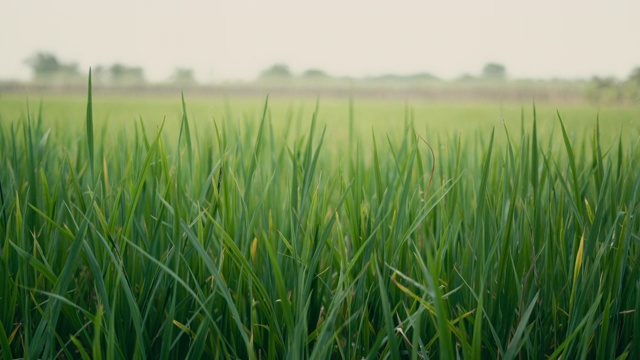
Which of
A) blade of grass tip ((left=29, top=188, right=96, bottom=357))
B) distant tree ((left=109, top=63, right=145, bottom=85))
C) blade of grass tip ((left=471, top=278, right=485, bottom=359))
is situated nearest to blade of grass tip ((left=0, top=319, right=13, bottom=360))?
blade of grass tip ((left=29, top=188, right=96, bottom=357))

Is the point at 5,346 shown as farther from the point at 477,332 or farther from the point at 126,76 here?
the point at 126,76

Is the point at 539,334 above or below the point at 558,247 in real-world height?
below

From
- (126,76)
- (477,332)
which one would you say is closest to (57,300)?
(477,332)

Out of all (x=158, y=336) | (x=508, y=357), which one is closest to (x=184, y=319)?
(x=158, y=336)

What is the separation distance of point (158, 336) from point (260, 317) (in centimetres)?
17

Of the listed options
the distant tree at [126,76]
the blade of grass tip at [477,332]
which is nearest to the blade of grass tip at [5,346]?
the blade of grass tip at [477,332]

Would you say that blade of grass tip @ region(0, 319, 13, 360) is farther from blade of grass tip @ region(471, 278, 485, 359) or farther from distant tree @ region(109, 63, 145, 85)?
distant tree @ region(109, 63, 145, 85)

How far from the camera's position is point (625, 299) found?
0.91 m

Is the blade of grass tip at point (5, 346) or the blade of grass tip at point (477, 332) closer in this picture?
the blade of grass tip at point (477, 332)

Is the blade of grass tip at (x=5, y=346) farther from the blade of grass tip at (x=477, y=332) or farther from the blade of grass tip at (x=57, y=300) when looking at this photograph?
the blade of grass tip at (x=477, y=332)

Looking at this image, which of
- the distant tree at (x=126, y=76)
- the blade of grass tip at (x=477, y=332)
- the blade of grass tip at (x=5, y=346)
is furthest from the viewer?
the distant tree at (x=126, y=76)

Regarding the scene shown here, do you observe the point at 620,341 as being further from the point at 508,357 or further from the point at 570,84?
the point at 570,84

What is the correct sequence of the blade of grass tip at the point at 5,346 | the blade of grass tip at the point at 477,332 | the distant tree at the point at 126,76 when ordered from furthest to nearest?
the distant tree at the point at 126,76
the blade of grass tip at the point at 5,346
the blade of grass tip at the point at 477,332

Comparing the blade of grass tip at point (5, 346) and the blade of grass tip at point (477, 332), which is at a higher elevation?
the blade of grass tip at point (477, 332)
